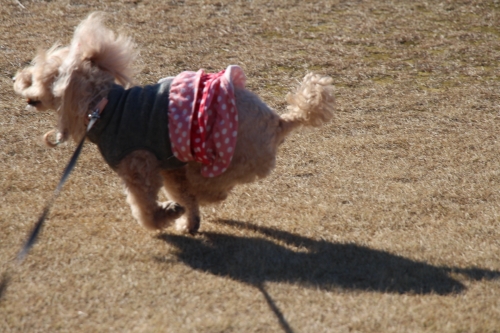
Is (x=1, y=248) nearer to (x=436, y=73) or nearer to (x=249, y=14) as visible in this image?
(x=436, y=73)

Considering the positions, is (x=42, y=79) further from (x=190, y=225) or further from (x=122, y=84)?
(x=190, y=225)

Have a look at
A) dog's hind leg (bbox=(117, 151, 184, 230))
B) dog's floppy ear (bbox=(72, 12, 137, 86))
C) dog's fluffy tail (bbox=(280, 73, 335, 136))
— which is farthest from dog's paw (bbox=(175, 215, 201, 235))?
dog's floppy ear (bbox=(72, 12, 137, 86))

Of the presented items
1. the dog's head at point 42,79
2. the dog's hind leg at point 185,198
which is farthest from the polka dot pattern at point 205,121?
the dog's head at point 42,79

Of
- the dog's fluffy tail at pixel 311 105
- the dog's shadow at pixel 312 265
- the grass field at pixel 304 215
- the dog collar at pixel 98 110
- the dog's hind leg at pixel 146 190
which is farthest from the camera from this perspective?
the dog's fluffy tail at pixel 311 105

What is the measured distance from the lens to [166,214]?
3355mm

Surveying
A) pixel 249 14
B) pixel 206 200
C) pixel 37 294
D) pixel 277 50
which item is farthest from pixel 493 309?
pixel 249 14

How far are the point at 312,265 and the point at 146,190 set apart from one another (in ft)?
3.16

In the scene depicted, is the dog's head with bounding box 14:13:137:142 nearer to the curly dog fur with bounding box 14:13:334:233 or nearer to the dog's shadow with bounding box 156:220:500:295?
the curly dog fur with bounding box 14:13:334:233

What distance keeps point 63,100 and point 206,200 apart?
945mm

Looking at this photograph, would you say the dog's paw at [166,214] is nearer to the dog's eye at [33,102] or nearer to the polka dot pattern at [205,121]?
the polka dot pattern at [205,121]

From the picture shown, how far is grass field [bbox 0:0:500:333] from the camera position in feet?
9.12

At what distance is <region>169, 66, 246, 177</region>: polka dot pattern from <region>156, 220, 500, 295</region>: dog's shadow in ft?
1.45

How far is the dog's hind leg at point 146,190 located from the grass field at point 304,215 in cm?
14

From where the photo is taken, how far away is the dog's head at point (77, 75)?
324 centimetres
